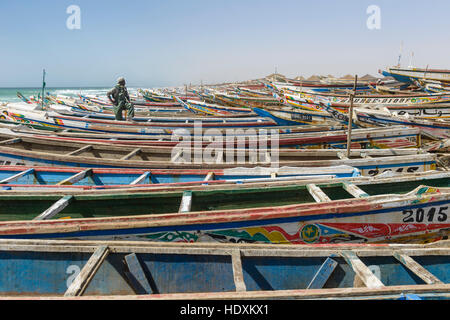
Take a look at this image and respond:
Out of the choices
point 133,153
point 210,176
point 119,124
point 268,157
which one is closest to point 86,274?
point 210,176

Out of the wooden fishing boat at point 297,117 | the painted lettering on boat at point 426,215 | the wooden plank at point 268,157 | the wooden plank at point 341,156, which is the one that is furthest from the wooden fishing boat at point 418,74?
the painted lettering on boat at point 426,215

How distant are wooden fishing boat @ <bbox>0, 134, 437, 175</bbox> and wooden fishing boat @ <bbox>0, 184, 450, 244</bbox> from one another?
246 centimetres

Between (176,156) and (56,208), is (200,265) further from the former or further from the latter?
(176,156)

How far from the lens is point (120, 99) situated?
11898 millimetres

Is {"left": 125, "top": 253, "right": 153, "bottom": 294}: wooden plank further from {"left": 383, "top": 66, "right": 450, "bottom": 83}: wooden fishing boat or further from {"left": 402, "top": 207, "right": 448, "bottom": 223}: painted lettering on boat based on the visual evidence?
{"left": 383, "top": 66, "right": 450, "bottom": 83}: wooden fishing boat

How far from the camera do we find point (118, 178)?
6152 mm

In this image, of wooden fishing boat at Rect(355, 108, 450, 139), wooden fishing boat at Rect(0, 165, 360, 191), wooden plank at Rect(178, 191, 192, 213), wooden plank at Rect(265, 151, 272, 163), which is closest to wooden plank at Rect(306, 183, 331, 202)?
wooden fishing boat at Rect(0, 165, 360, 191)

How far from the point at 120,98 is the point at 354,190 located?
10409mm

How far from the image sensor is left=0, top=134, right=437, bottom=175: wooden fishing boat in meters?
6.30

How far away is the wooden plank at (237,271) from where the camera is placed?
7.65 ft

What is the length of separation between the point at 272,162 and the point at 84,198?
4.03m

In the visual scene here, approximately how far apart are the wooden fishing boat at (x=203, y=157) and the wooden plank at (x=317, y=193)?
158 cm

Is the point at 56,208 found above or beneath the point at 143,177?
beneath
